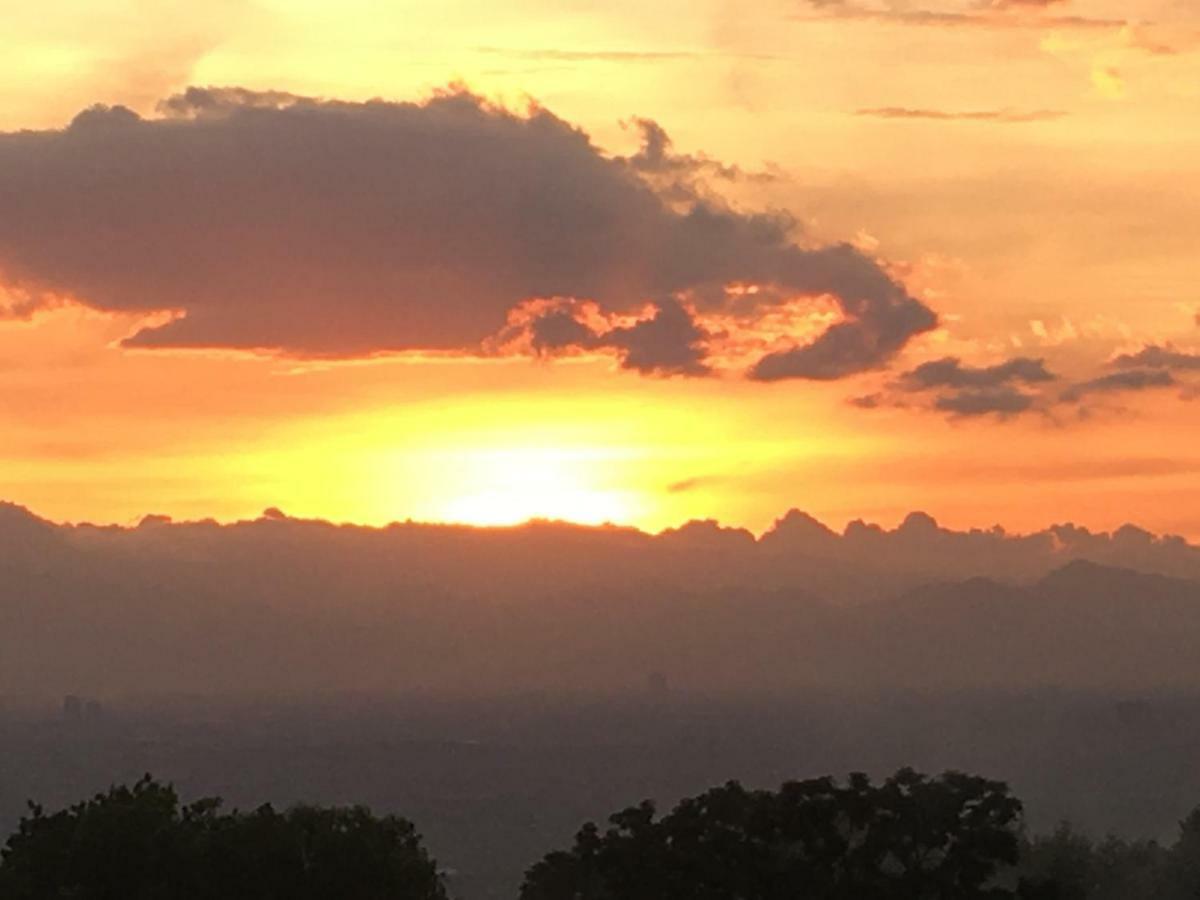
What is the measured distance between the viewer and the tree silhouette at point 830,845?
63.5 meters

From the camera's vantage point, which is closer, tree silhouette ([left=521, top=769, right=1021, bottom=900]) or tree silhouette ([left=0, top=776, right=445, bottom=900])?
tree silhouette ([left=0, top=776, right=445, bottom=900])

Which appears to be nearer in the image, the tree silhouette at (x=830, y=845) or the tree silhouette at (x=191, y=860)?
the tree silhouette at (x=191, y=860)

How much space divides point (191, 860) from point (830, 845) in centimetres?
1690

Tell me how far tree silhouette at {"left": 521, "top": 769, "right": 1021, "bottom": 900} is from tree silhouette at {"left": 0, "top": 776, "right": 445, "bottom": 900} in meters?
6.94

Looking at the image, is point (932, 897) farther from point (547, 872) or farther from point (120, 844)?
point (120, 844)

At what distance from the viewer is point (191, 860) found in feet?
202

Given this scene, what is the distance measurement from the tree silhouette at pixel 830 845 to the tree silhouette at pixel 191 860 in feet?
22.8

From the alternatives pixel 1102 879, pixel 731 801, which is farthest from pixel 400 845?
pixel 1102 879

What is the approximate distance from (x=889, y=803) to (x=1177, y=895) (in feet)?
135

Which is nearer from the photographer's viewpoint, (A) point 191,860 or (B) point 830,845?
(A) point 191,860

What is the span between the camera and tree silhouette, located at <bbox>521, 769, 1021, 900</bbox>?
63.5 metres

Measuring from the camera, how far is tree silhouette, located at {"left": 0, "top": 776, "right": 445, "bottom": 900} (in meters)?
61.8

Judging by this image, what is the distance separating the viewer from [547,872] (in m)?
72.1

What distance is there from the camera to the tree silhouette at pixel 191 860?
61.8 meters
